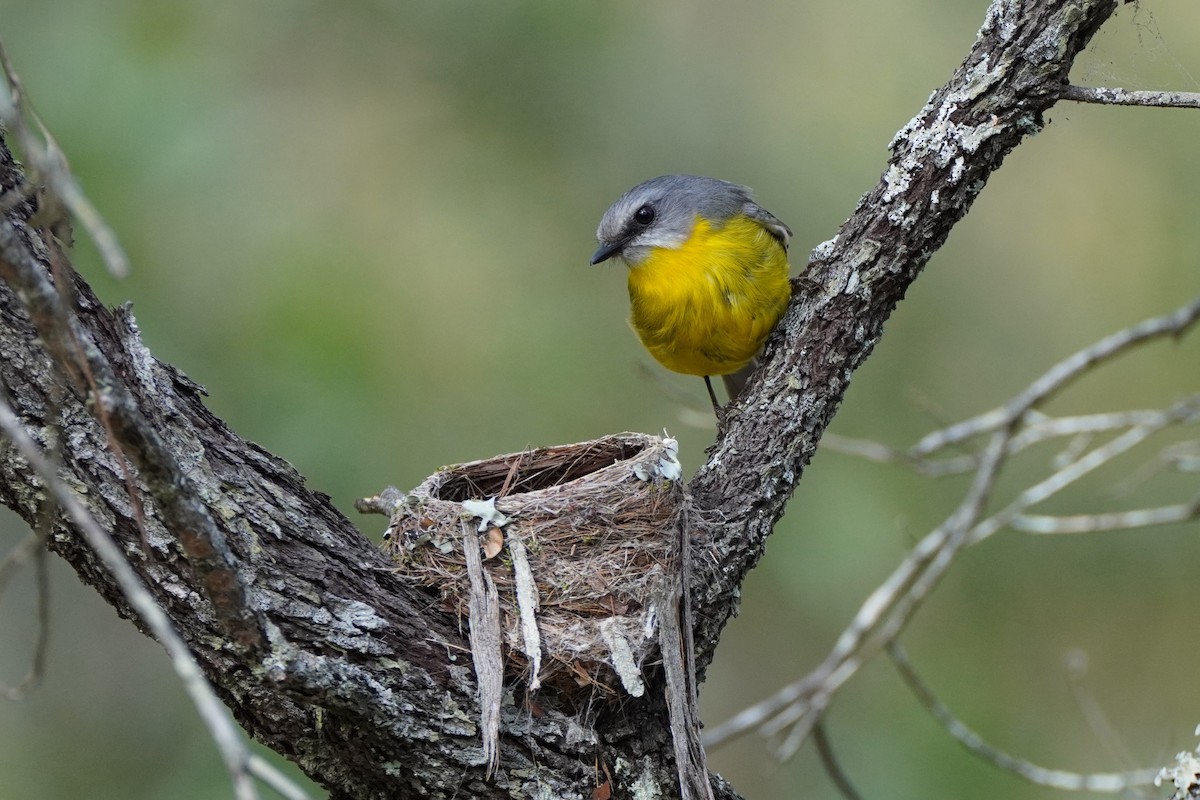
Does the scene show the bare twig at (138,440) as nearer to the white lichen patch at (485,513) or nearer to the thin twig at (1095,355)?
the white lichen patch at (485,513)

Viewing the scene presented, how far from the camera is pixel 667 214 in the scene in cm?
562

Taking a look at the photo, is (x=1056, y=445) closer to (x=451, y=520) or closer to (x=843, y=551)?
(x=843, y=551)

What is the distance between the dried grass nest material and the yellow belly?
1.05 m

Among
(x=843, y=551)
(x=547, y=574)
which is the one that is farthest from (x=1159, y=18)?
(x=547, y=574)

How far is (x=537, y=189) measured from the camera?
809 cm

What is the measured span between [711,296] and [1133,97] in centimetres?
211

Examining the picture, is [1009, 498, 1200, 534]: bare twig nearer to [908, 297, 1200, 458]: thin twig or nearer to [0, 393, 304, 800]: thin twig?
[908, 297, 1200, 458]: thin twig

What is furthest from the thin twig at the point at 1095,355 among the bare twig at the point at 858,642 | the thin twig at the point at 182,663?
the thin twig at the point at 182,663

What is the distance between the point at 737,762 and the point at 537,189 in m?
3.95

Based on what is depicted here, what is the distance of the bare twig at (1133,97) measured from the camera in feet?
10.2

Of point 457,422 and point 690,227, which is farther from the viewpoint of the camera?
point 457,422

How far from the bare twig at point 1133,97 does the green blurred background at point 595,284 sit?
3.56 metres

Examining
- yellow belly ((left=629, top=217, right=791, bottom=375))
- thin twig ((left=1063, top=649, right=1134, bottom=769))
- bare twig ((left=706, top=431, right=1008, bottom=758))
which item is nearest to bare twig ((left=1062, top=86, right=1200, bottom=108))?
bare twig ((left=706, top=431, right=1008, bottom=758))

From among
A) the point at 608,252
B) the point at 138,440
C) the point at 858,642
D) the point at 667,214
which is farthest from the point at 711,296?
the point at 138,440
